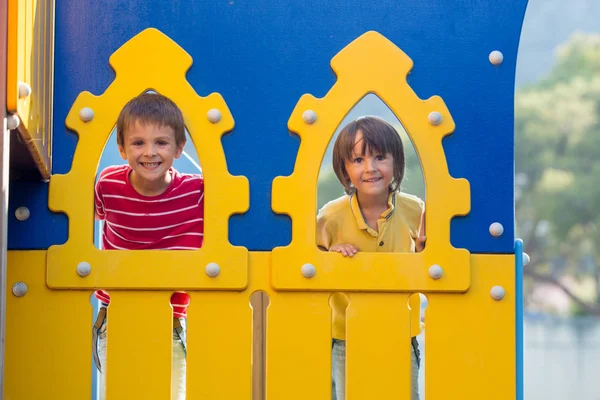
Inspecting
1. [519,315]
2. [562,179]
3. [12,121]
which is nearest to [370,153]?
[519,315]

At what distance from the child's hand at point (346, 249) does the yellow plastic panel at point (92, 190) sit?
21 cm

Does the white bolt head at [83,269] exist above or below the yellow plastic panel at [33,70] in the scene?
below

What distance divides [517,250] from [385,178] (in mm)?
358

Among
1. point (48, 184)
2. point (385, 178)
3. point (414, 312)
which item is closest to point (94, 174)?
point (48, 184)

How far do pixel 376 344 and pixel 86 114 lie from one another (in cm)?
84

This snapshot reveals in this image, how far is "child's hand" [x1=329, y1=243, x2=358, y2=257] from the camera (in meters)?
2.29

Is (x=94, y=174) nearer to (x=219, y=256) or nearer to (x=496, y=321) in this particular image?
(x=219, y=256)

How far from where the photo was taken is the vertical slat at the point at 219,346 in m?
2.27

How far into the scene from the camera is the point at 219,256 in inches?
89.7

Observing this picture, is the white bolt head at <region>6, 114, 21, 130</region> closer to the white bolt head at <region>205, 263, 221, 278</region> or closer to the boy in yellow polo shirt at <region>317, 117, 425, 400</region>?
the white bolt head at <region>205, 263, 221, 278</region>

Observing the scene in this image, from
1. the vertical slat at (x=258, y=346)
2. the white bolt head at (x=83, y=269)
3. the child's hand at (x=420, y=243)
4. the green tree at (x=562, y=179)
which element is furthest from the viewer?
the green tree at (x=562, y=179)

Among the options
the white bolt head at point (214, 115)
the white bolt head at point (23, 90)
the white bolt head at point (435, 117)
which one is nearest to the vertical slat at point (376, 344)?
the white bolt head at point (435, 117)

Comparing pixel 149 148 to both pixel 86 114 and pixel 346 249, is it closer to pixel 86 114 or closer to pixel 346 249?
pixel 86 114

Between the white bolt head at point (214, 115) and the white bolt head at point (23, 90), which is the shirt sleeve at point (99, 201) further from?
the white bolt head at point (23, 90)
